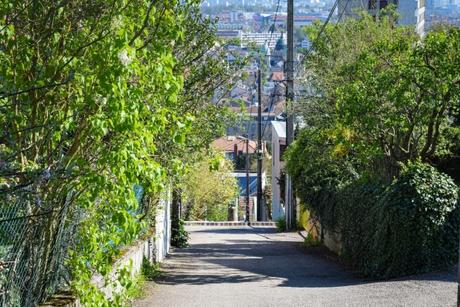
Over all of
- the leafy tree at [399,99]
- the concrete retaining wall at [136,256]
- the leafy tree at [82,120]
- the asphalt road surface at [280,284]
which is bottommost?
the asphalt road surface at [280,284]

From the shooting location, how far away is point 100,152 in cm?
866

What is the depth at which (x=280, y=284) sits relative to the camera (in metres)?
18.2

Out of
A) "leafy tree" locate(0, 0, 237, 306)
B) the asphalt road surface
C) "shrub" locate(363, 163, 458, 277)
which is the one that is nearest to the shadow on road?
the asphalt road surface

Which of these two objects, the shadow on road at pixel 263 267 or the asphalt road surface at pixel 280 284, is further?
the shadow on road at pixel 263 267

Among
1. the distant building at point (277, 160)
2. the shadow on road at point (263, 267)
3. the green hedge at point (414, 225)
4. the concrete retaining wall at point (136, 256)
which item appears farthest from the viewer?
the distant building at point (277, 160)

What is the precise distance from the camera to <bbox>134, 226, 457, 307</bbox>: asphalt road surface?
1518cm

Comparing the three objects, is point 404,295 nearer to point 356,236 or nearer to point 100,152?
point 356,236

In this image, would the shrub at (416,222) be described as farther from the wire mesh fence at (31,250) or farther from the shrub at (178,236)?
the shrub at (178,236)

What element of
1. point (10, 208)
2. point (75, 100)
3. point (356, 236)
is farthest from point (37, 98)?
point (356, 236)

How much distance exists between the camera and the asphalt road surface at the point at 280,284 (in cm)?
1518

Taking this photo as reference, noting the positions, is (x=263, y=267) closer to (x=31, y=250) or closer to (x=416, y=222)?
(x=416, y=222)

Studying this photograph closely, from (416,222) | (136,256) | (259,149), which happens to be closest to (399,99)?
(416,222)

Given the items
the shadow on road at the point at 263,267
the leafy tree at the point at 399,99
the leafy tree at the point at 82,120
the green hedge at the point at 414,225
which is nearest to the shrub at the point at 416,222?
the green hedge at the point at 414,225

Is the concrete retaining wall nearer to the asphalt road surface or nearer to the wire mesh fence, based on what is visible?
the wire mesh fence
